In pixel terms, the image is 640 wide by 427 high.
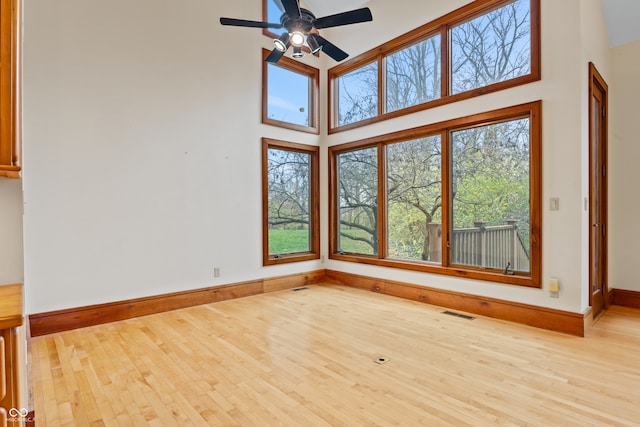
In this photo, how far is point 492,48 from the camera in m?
3.73

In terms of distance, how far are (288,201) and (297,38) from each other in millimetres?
2527

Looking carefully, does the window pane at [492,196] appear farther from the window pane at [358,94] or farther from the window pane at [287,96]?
the window pane at [287,96]

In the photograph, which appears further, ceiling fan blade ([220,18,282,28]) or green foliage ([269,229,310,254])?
green foliage ([269,229,310,254])

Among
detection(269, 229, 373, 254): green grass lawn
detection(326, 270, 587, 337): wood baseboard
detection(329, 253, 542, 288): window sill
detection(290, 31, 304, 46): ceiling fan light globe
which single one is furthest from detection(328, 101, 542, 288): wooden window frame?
detection(290, 31, 304, 46): ceiling fan light globe

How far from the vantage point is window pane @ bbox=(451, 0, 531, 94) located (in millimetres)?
3500

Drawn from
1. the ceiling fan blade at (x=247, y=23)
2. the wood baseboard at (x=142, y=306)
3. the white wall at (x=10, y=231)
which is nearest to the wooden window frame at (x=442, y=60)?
the ceiling fan blade at (x=247, y=23)

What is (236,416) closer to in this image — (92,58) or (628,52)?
(92,58)

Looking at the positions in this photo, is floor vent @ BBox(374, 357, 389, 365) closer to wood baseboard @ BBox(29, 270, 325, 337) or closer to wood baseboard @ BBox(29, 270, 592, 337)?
wood baseboard @ BBox(29, 270, 592, 337)

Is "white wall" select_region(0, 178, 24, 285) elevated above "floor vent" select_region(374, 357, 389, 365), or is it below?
above

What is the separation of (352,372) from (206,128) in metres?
3.38

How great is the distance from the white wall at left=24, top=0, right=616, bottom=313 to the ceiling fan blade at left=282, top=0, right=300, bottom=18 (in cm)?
175

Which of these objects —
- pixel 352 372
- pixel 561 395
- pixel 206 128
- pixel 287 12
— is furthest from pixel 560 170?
pixel 206 128

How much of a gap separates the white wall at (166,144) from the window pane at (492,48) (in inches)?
8.7

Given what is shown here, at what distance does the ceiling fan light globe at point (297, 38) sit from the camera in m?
3.18
